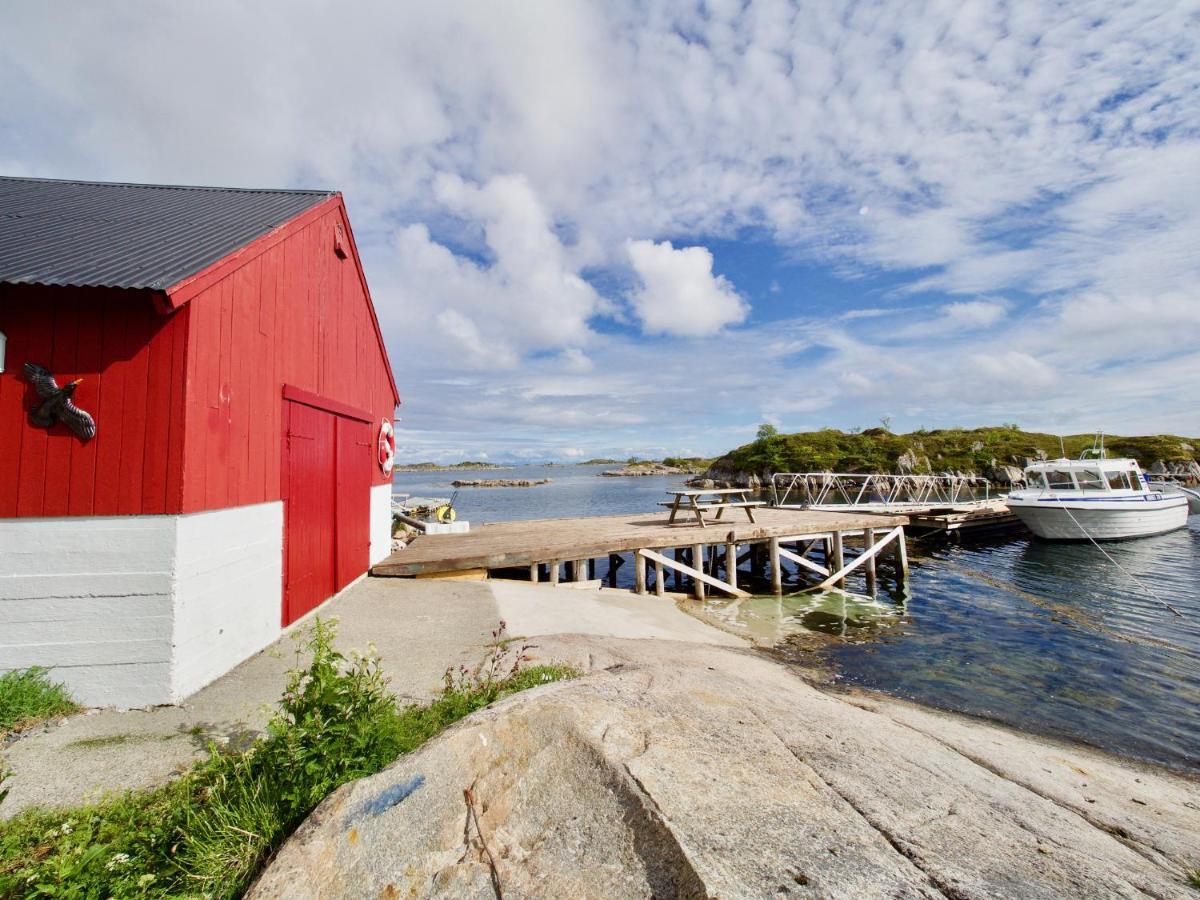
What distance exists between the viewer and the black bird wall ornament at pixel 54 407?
504cm

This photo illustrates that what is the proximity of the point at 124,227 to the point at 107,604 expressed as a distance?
194 inches

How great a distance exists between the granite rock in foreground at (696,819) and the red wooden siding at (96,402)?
3.93m

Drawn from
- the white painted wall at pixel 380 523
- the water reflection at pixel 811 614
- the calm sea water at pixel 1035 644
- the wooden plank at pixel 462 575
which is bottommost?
the calm sea water at pixel 1035 644

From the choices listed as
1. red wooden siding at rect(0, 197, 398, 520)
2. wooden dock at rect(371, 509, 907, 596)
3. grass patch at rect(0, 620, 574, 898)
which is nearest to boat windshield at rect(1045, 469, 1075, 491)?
wooden dock at rect(371, 509, 907, 596)

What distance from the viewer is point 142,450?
17.3 ft

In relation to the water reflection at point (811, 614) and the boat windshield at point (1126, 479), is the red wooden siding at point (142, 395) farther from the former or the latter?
the boat windshield at point (1126, 479)

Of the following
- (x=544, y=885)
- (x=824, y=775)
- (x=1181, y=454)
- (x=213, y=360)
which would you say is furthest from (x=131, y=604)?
(x=1181, y=454)

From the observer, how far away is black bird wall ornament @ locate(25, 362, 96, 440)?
5.04 m

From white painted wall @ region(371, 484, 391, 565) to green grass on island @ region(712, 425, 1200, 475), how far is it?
58.5 metres

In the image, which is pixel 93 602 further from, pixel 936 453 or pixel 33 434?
pixel 936 453

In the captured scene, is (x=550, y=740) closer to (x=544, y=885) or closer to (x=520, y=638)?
(x=544, y=885)

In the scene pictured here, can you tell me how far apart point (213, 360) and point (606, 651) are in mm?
5738

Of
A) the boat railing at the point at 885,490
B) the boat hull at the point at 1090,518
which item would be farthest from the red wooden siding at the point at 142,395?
the boat hull at the point at 1090,518

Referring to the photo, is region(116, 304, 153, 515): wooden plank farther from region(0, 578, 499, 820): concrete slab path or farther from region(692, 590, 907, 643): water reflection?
region(692, 590, 907, 643): water reflection
